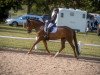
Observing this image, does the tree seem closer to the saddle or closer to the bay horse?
the bay horse

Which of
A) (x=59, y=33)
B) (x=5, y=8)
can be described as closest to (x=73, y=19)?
(x=5, y=8)

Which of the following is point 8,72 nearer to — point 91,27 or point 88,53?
point 88,53

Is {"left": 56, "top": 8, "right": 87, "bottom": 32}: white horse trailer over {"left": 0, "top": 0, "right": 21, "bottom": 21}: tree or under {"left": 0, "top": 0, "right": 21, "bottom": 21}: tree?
under

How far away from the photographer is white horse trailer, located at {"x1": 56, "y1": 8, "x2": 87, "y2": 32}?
45.1m

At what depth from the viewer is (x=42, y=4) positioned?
2264 inches

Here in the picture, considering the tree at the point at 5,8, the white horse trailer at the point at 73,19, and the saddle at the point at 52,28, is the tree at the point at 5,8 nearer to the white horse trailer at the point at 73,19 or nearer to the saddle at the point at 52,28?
the white horse trailer at the point at 73,19

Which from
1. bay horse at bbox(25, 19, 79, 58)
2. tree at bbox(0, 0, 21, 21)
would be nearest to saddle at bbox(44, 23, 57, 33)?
bay horse at bbox(25, 19, 79, 58)

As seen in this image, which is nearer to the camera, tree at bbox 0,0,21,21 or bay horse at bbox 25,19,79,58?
bay horse at bbox 25,19,79,58

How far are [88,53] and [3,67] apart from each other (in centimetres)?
822

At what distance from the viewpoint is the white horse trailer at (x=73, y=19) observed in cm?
4512

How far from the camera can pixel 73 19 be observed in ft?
149

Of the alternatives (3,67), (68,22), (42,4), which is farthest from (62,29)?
(42,4)

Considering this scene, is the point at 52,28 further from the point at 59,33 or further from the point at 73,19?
the point at 73,19

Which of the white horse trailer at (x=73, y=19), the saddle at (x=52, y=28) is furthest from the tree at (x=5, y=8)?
the saddle at (x=52, y=28)
